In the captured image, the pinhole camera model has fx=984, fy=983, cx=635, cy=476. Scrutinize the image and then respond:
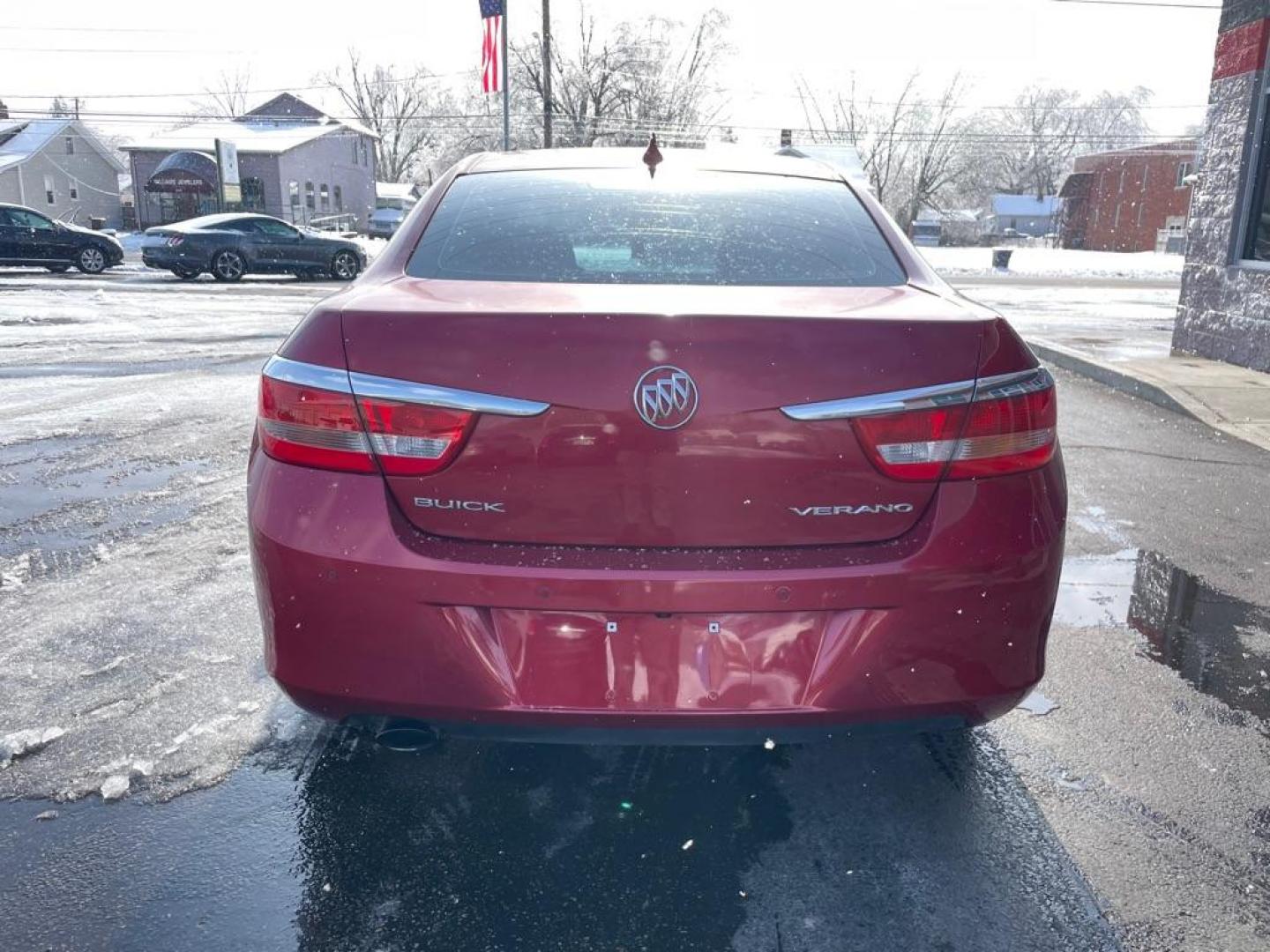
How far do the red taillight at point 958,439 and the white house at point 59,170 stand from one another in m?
60.6

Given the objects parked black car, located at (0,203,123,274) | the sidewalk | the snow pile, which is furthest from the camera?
parked black car, located at (0,203,123,274)

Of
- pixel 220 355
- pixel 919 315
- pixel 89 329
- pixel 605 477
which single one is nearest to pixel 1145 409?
pixel 919 315

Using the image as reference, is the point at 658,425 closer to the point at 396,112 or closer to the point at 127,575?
the point at 127,575

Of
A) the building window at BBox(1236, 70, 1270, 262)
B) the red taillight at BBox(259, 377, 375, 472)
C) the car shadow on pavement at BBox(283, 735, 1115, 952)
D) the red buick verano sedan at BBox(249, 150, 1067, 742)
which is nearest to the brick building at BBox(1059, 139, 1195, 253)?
the building window at BBox(1236, 70, 1270, 262)

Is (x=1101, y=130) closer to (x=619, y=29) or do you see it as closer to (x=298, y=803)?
(x=619, y=29)

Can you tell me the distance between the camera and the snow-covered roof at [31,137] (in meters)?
52.6

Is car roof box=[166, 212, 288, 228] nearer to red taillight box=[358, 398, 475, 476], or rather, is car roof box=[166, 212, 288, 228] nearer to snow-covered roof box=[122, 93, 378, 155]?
red taillight box=[358, 398, 475, 476]

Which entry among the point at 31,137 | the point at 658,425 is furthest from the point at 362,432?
the point at 31,137

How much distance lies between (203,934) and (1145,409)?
327 inches

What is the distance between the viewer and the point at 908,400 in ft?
6.74

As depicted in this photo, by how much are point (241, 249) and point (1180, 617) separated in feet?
69.2

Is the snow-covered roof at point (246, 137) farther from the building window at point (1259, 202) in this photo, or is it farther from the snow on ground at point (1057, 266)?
the building window at point (1259, 202)

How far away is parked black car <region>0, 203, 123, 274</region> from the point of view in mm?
21797

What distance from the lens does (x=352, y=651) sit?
6.98 feet
